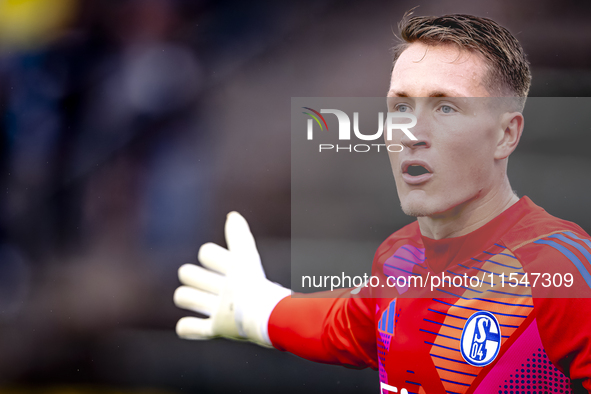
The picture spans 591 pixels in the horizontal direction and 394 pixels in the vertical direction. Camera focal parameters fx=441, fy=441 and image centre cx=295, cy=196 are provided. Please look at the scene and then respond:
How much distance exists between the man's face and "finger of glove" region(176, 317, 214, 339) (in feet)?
2.77

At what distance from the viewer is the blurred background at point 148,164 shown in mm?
1533

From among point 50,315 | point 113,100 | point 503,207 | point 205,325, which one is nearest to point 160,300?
point 205,325

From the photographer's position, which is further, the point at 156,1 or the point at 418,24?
the point at 156,1

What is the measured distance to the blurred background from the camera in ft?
5.03

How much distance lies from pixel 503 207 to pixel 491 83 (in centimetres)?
34

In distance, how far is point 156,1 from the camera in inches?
64.2

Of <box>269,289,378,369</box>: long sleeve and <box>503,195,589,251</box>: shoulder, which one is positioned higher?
<box>503,195,589,251</box>: shoulder

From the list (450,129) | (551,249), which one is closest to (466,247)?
(551,249)

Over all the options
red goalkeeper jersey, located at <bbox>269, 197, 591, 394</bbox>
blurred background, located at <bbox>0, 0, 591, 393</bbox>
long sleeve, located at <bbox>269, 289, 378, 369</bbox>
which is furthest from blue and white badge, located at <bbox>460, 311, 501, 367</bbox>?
Answer: blurred background, located at <bbox>0, 0, 591, 393</bbox>

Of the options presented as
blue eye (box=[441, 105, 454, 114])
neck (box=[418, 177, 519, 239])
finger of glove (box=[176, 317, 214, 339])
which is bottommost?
finger of glove (box=[176, 317, 214, 339])

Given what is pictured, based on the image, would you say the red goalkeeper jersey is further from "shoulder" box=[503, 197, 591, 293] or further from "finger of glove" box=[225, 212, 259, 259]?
"finger of glove" box=[225, 212, 259, 259]

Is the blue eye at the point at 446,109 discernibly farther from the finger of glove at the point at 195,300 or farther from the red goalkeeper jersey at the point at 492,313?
the finger of glove at the point at 195,300

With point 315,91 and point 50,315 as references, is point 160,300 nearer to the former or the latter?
point 50,315

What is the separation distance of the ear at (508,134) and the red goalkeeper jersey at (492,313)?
15 cm
